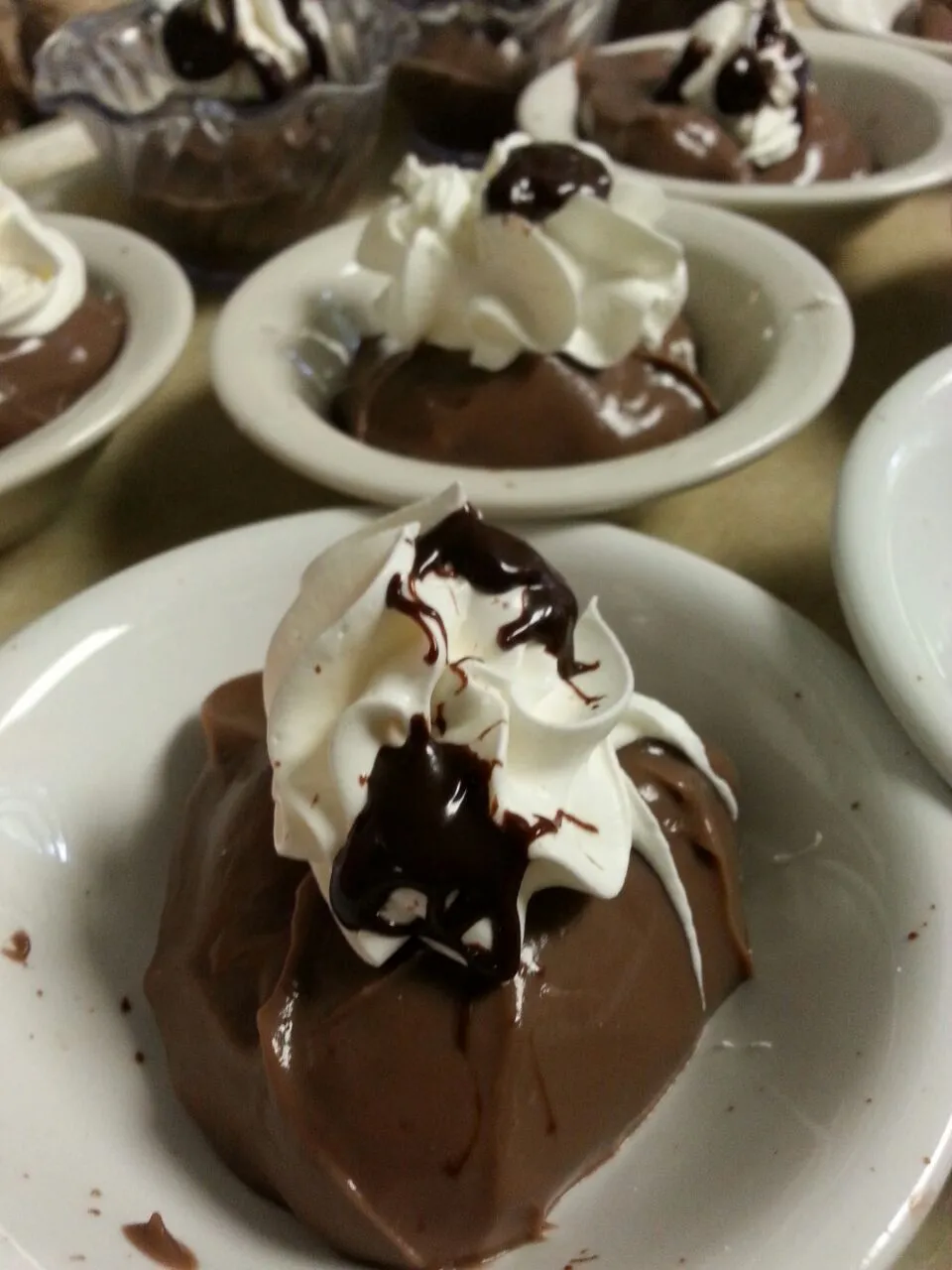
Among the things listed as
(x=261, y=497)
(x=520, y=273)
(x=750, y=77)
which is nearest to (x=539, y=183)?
(x=520, y=273)

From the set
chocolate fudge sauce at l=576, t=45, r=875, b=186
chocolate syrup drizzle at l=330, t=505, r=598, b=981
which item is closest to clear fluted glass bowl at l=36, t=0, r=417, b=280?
chocolate fudge sauce at l=576, t=45, r=875, b=186

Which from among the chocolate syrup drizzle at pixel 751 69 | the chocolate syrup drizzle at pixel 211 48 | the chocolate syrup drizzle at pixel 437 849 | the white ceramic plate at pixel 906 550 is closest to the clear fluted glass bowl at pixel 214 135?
the chocolate syrup drizzle at pixel 211 48

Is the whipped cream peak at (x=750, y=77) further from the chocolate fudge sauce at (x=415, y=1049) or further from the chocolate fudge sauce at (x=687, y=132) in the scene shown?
the chocolate fudge sauce at (x=415, y=1049)

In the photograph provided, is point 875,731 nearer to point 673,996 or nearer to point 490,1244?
point 673,996

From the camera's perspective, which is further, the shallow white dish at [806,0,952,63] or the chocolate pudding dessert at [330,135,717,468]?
the shallow white dish at [806,0,952,63]

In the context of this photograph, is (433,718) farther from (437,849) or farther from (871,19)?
(871,19)

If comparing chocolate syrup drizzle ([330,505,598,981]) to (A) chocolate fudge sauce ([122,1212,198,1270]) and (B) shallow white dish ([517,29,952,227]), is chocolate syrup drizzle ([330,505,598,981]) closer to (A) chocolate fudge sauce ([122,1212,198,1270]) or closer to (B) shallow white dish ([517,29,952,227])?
A: (A) chocolate fudge sauce ([122,1212,198,1270])
